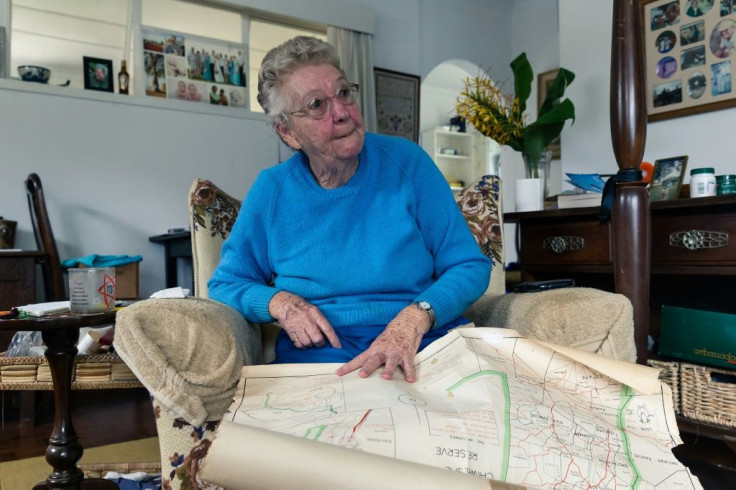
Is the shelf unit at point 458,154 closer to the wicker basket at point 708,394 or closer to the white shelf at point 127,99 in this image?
the white shelf at point 127,99

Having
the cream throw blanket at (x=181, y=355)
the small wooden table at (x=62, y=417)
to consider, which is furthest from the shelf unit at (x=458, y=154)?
the cream throw blanket at (x=181, y=355)

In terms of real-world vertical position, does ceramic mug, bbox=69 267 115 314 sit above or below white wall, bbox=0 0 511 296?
below

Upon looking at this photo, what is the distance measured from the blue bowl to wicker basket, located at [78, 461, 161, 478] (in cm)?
254

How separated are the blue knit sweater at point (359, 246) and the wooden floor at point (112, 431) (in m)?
1.10

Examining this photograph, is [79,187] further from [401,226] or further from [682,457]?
[682,457]

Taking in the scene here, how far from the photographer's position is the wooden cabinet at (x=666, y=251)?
5.19 feet

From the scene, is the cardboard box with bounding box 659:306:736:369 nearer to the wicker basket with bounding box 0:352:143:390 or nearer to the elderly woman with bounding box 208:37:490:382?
the elderly woman with bounding box 208:37:490:382

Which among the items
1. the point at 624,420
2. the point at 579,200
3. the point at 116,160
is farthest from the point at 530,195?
the point at 116,160

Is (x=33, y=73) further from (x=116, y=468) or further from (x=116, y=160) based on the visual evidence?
(x=116, y=468)

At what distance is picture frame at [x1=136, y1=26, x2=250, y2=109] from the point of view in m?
3.75

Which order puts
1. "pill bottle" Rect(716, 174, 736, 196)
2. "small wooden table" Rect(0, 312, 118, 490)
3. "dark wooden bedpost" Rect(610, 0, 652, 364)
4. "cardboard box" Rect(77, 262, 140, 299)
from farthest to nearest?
"cardboard box" Rect(77, 262, 140, 299), "pill bottle" Rect(716, 174, 736, 196), "dark wooden bedpost" Rect(610, 0, 652, 364), "small wooden table" Rect(0, 312, 118, 490)

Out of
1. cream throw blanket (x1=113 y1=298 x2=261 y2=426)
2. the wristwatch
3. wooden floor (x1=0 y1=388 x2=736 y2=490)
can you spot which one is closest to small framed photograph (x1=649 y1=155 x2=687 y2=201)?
wooden floor (x1=0 y1=388 x2=736 y2=490)

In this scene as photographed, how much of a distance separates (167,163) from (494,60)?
317 centimetres

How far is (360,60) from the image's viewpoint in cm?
443
